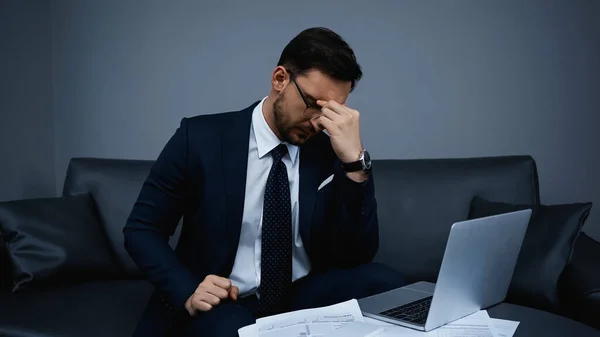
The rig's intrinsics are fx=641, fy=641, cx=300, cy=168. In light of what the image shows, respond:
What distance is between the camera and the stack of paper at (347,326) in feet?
4.25

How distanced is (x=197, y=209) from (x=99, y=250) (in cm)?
72

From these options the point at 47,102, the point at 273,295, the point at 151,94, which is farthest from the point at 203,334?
the point at 47,102

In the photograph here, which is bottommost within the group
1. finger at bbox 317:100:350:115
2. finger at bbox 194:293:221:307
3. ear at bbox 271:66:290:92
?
finger at bbox 194:293:221:307

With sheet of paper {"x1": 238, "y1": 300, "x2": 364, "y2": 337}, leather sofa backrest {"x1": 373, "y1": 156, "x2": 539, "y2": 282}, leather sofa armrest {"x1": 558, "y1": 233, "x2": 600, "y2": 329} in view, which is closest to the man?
sheet of paper {"x1": 238, "y1": 300, "x2": 364, "y2": 337}

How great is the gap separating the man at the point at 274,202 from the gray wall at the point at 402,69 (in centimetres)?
112

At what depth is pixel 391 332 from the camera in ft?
4.45

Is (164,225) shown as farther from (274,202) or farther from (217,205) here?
(274,202)

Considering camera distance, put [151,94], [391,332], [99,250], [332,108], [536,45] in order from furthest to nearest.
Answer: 1. [151,94]
2. [536,45]
3. [99,250]
4. [332,108]
5. [391,332]

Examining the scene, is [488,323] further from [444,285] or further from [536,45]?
[536,45]

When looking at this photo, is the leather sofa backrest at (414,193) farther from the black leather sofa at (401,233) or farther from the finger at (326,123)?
the finger at (326,123)

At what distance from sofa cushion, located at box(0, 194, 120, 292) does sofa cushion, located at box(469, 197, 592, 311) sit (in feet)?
4.77

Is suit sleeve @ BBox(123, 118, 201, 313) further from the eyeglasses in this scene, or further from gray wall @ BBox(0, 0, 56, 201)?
gray wall @ BBox(0, 0, 56, 201)

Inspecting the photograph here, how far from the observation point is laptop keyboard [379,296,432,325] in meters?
1.43

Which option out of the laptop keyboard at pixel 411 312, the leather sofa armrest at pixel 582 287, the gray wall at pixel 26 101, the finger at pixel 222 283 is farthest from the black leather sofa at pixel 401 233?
the laptop keyboard at pixel 411 312
